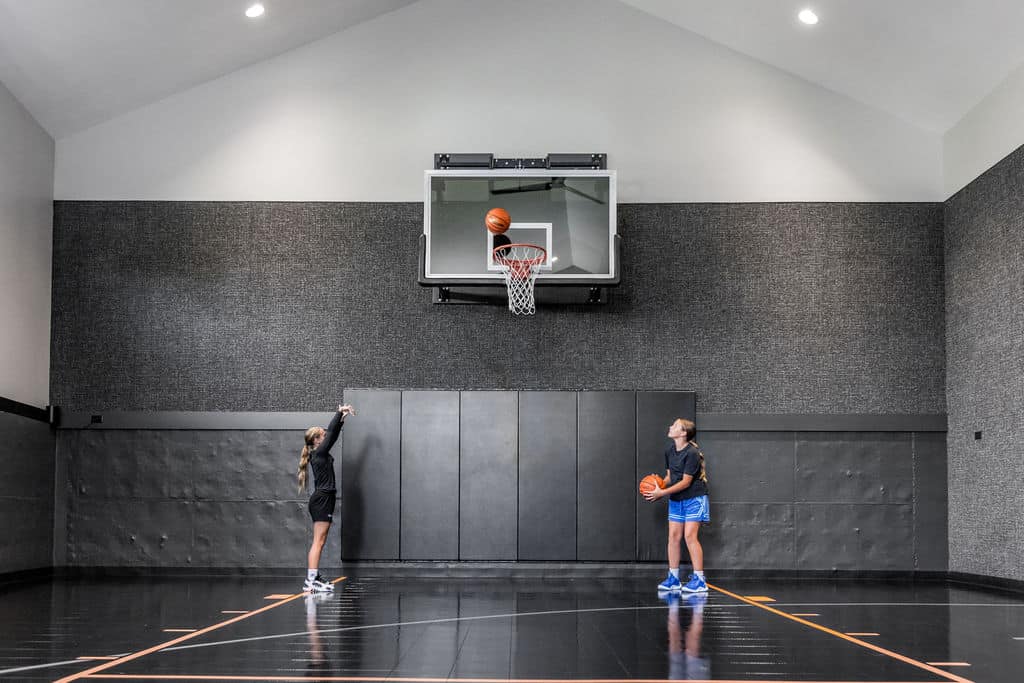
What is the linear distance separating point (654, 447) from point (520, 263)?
282cm

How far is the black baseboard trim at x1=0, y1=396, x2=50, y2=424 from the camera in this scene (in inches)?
450

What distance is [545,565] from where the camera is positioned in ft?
40.0

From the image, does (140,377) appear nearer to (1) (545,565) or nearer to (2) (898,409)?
(1) (545,565)

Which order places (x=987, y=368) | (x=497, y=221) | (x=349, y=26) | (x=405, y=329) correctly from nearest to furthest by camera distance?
(x=497, y=221) < (x=987, y=368) < (x=405, y=329) < (x=349, y=26)

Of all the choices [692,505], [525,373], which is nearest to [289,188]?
[525,373]

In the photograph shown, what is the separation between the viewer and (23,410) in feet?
39.0

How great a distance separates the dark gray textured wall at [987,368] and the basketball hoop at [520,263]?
16.0 feet

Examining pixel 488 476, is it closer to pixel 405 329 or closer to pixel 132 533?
pixel 405 329

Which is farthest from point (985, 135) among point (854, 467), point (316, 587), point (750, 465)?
point (316, 587)

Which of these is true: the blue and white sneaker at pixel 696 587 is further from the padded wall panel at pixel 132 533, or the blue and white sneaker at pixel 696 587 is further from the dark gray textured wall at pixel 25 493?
the dark gray textured wall at pixel 25 493

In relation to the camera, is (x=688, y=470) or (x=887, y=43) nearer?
(x=688, y=470)

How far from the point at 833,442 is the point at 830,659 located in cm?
702

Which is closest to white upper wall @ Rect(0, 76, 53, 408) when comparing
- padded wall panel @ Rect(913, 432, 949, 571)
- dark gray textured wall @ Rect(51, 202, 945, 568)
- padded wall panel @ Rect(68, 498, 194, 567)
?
dark gray textured wall @ Rect(51, 202, 945, 568)

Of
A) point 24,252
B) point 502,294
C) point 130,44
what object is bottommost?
point 502,294
